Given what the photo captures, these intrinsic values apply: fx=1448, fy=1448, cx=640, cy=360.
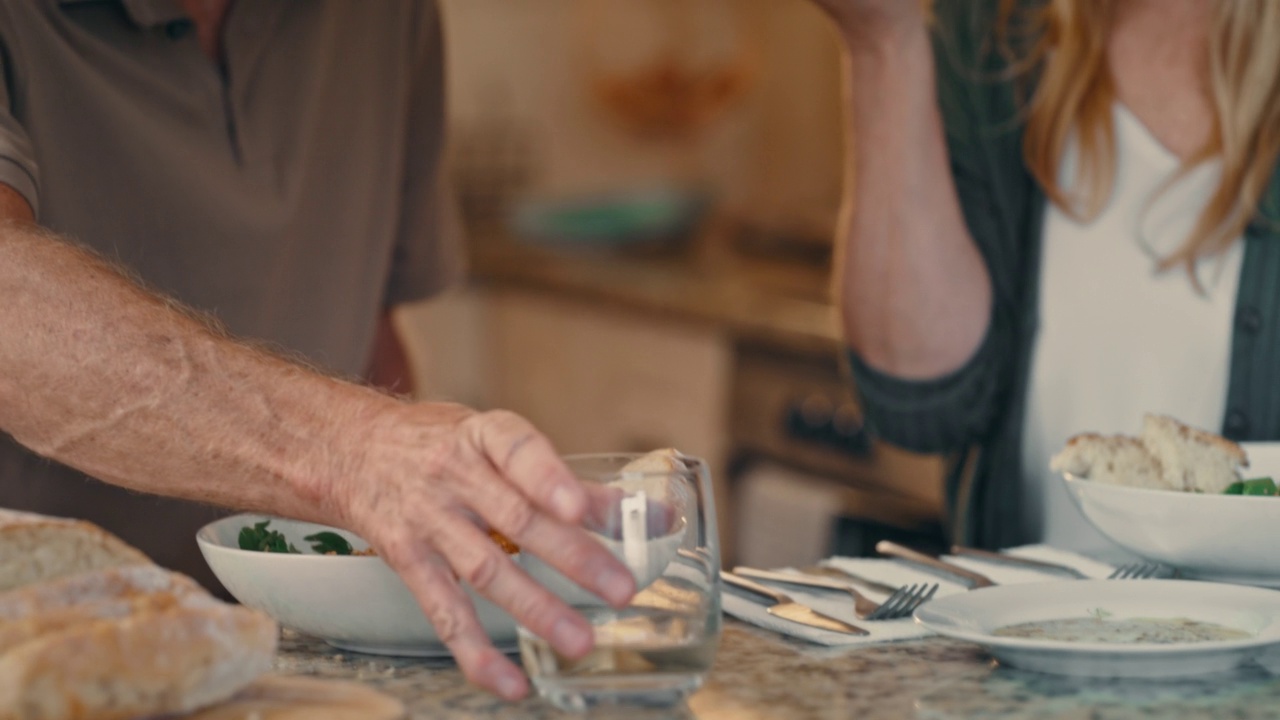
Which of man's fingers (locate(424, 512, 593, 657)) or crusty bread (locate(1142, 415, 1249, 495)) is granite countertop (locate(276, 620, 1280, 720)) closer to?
man's fingers (locate(424, 512, 593, 657))

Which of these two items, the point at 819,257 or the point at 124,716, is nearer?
the point at 124,716

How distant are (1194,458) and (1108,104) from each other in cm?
59

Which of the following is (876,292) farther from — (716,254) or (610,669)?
(716,254)

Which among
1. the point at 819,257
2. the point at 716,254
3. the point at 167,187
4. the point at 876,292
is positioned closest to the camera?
the point at 167,187

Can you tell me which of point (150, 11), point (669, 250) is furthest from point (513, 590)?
point (669, 250)

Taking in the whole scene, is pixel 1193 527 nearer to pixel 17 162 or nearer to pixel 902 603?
pixel 902 603

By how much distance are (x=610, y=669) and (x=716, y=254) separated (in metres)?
3.07

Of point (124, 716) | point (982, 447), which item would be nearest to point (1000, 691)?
point (124, 716)

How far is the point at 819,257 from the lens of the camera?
3180 mm

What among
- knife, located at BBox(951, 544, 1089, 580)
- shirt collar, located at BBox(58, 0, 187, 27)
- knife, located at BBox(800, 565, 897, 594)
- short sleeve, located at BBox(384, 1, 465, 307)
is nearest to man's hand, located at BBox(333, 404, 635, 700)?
knife, located at BBox(800, 565, 897, 594)

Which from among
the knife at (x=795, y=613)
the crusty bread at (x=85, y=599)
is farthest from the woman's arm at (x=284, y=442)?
the knife at (x=795, y=613)

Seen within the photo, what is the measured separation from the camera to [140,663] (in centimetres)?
62

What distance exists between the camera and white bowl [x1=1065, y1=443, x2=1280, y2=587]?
0.89 m

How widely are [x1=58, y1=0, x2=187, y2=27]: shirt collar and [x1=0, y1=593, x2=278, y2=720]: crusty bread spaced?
2.21 feet
